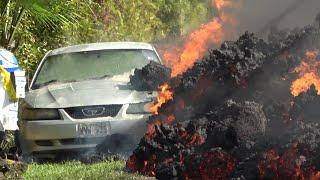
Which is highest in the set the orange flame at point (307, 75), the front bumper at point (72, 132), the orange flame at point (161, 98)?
the orange flame at point (307, 75)

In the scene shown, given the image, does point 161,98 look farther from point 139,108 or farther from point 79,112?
point 79,112

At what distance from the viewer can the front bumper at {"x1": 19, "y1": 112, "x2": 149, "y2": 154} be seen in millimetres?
7980

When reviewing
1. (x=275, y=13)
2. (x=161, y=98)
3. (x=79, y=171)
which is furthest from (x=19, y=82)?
(x=275, y=13)

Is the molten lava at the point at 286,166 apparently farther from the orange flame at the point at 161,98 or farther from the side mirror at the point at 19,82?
the side mirror at the point at 19,82

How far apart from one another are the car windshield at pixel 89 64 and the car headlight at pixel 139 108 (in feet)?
3.61

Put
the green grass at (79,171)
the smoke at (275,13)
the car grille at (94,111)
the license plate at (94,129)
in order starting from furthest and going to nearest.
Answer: the smoke at (275,13), the car grille at (94,111), the license plate at (94,129), the green grass at (79,171)

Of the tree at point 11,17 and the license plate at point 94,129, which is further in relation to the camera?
the tree at point 11,17

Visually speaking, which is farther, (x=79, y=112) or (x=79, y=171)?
(x=79, y=112)

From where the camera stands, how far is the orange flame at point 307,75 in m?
6.87

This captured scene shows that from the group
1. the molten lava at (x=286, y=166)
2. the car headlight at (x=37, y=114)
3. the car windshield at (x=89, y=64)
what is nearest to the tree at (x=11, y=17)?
the car windshield at (x=89, y=64)

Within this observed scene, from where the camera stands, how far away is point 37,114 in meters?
8.20

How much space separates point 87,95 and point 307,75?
2.90 meters

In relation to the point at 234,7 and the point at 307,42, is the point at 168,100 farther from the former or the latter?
the point at 234,7

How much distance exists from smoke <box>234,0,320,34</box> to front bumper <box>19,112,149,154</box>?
10.0 ft
